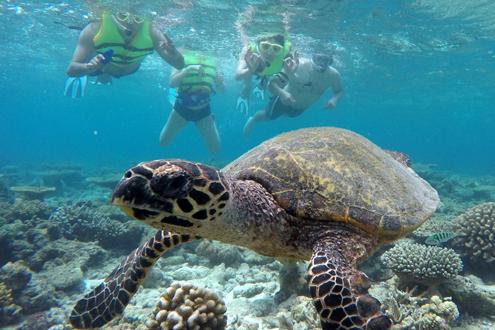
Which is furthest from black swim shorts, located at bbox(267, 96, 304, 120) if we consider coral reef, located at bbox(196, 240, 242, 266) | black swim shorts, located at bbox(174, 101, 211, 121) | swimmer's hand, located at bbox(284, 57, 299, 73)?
coral reef, located at bbox(196, 240, 242, 266)

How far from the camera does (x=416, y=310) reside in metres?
3.86

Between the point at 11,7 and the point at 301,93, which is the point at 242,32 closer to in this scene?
the point at 301,93

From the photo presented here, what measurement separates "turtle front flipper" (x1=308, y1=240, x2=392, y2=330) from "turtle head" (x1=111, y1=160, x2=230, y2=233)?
3.03 ft

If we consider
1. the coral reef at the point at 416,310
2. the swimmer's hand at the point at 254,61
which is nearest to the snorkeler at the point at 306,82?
the swimmer's hand at the point at 254,61

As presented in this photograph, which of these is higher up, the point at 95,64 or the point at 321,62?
the point at 321,62

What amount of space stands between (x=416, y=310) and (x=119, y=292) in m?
3.29

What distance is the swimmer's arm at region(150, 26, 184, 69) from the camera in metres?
12.5

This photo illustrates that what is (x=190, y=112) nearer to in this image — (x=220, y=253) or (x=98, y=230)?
(x=98, y=230)

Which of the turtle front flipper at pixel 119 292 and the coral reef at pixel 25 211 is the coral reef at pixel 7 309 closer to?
the turtle front flipper at pixel 119 292

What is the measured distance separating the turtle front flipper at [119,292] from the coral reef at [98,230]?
4591 mm

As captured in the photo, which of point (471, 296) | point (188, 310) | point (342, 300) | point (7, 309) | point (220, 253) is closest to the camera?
point (342, 300)

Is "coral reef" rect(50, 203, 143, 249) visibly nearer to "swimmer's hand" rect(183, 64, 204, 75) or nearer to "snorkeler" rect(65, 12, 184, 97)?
"snorkeler" rect(65, 12, 184, 97)

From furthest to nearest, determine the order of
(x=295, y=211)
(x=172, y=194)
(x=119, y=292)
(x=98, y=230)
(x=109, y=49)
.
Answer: (x=109, y=49) → (x=98, y=230) → (x=119, y=292) → (x=295, y=211) → (x=172, y=194)

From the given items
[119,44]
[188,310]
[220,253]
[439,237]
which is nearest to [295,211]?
[188,310]
